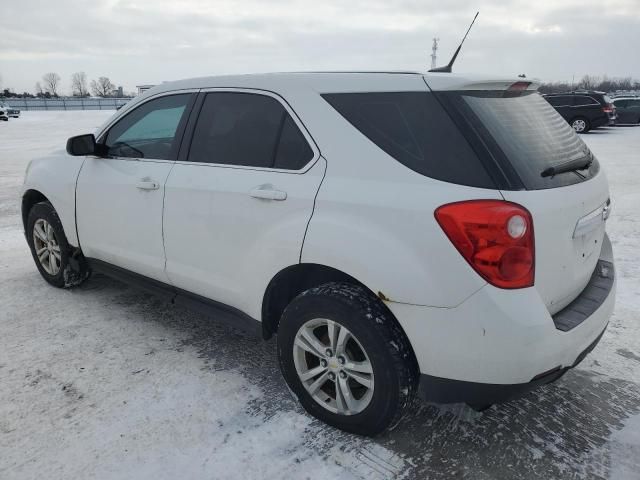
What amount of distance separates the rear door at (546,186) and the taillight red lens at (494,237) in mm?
59

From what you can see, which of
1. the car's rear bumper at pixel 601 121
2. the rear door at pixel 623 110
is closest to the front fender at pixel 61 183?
the car's rear bumper at pixel 601 121

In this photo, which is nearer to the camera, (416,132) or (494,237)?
(494,237)

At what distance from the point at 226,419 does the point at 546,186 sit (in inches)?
74.4

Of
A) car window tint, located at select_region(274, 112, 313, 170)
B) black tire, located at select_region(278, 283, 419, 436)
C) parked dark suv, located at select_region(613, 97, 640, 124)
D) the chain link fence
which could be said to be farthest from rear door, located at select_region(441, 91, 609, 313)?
the chain link fence

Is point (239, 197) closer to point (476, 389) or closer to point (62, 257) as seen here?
point (476, 389)

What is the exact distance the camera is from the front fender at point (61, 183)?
393 centimetres

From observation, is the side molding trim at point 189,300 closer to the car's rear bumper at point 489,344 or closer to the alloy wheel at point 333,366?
the alloy wheel at point 333,366

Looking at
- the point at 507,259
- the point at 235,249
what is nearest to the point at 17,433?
the point at 235,249

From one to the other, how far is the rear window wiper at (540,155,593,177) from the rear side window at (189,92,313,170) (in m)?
1.06

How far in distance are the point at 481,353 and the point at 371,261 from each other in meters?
0.57

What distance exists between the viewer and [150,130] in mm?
3529

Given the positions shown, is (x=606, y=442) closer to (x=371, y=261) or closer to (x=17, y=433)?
(x=371, y=261)

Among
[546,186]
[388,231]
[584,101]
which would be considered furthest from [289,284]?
[584,101]

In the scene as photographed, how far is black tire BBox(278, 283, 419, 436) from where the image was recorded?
2.22 metres
